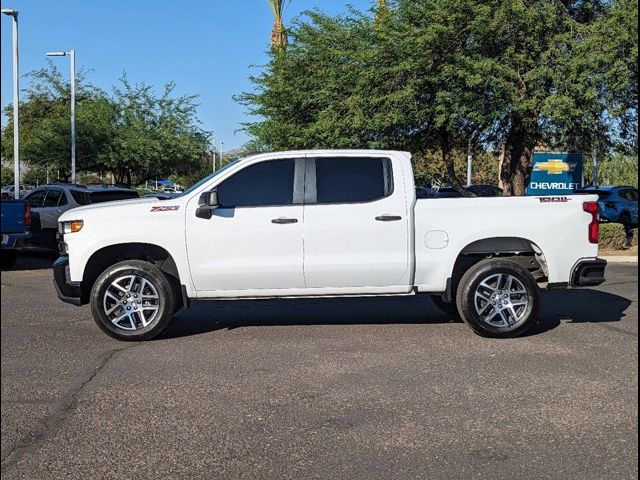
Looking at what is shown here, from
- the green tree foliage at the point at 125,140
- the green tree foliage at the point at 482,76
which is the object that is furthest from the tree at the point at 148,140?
the green tree foliage at the point at 482,76

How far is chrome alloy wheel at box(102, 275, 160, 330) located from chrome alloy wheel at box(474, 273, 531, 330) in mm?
3316

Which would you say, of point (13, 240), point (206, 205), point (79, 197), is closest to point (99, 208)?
point (206, 205)

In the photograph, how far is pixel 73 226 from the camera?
6840 mm

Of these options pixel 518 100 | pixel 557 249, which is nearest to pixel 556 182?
pixel 518 100

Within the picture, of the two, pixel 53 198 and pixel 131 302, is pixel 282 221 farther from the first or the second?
pixel 53 198

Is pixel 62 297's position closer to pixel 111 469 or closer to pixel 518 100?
pixel 111 469

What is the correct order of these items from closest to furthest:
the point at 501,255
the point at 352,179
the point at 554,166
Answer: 1. the point at 352,179
2. the point at 501,255
3. the point at 554,166

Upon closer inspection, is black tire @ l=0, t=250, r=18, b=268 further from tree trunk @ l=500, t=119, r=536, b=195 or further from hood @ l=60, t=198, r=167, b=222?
tree trunk @ l=500, t=119, r=536, b=195

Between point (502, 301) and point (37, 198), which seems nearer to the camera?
point (502, 301)

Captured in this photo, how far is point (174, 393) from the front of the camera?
505 cm

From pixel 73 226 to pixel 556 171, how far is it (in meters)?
15.9

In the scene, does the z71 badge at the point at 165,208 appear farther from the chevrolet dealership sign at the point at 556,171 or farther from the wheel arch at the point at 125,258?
the chevrolet dealership sign at the point at 556,171

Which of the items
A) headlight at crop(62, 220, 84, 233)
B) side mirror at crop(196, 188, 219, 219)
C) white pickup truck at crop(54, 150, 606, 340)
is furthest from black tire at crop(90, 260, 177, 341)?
side mirror at crop(196, 188, 219, 219)

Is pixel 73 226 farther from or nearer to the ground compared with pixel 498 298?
farther from the ground
